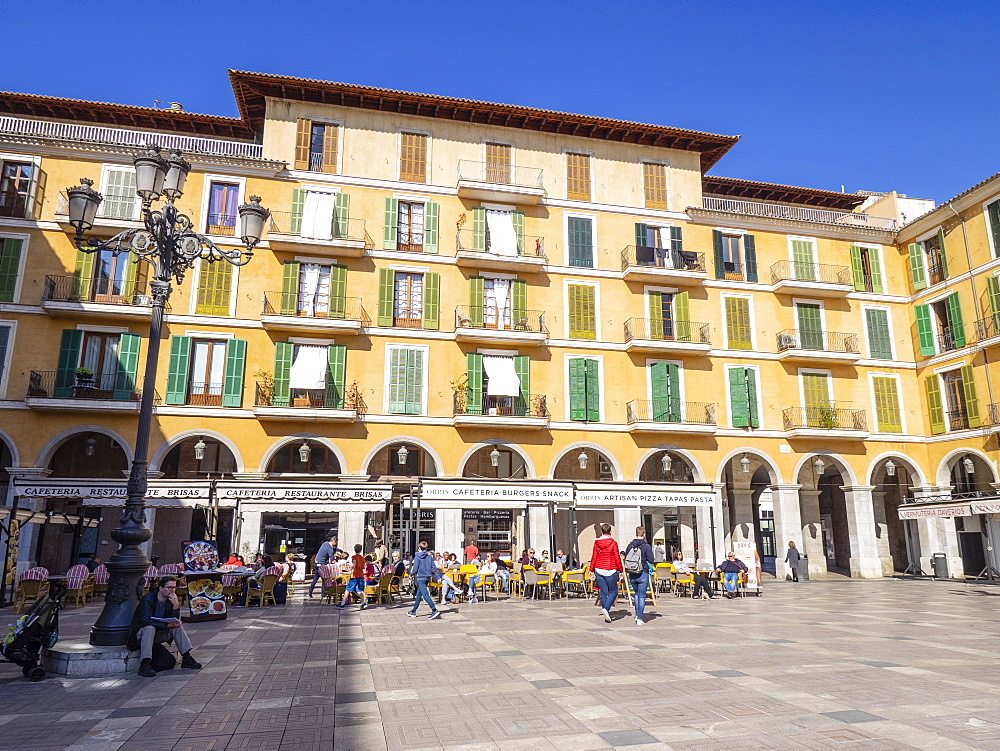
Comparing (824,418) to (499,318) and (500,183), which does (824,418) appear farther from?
(500,183)

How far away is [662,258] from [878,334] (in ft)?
32.4

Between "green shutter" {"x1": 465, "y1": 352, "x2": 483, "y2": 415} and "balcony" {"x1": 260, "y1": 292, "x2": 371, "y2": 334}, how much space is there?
151 inches

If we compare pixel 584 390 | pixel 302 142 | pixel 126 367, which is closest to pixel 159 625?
pixel 126 367

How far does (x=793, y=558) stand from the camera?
2575 centimetres

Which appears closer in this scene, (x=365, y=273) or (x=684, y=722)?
(x=684, y=722)

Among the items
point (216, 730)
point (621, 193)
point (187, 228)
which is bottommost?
point (216, 730)

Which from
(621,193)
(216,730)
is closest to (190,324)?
(621,193)

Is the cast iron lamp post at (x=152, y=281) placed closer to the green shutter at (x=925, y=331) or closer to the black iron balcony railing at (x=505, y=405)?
the black iron balcony railing at (x=505, y=405)

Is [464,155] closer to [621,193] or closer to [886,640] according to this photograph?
[621,193]

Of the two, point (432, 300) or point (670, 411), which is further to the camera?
point (670, 411)

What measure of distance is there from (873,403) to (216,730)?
27940mm

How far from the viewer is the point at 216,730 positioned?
5938mm

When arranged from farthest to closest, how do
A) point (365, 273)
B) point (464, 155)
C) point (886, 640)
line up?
point (464, 155) → point (365, 273) → point (886, 640)

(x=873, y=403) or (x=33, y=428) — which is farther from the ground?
(x=873, y=403)
